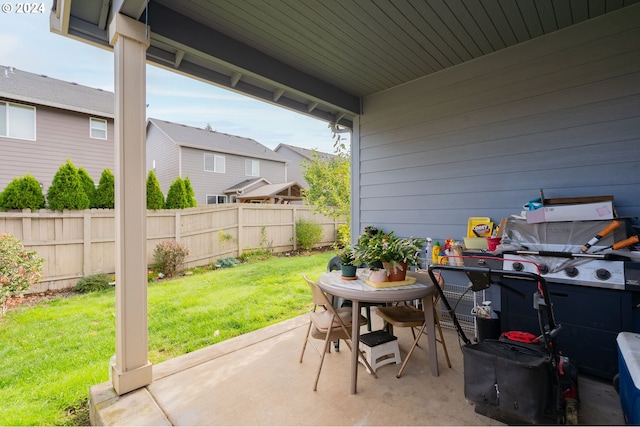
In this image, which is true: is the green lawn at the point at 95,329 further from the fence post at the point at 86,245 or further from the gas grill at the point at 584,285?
the gas grill at the point at 584,285

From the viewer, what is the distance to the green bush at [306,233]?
360 inches

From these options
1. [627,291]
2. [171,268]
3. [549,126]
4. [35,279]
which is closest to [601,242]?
[627,291]

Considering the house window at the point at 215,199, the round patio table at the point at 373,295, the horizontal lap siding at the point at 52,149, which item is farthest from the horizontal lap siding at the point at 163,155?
the round patio table at the point at 373,295

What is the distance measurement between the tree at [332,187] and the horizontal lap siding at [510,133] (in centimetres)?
278

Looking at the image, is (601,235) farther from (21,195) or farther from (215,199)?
(215,199)

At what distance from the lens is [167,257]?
5906 millimetres

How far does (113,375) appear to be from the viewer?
211cm

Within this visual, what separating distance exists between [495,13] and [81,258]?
687 centimetres

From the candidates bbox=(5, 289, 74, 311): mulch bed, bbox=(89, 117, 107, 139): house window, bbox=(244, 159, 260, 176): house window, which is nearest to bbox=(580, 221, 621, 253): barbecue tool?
bbox=(5, 289, 74, 311): mulch bed

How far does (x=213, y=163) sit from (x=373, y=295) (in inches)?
468

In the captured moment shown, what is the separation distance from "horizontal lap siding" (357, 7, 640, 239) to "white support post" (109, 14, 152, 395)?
291cm

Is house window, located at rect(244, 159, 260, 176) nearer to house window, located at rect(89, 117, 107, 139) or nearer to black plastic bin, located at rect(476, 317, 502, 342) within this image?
house window, located at rect(89, 117, 107, 139)

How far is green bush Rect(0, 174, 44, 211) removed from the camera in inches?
183

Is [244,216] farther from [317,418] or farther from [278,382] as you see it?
[317,418]
